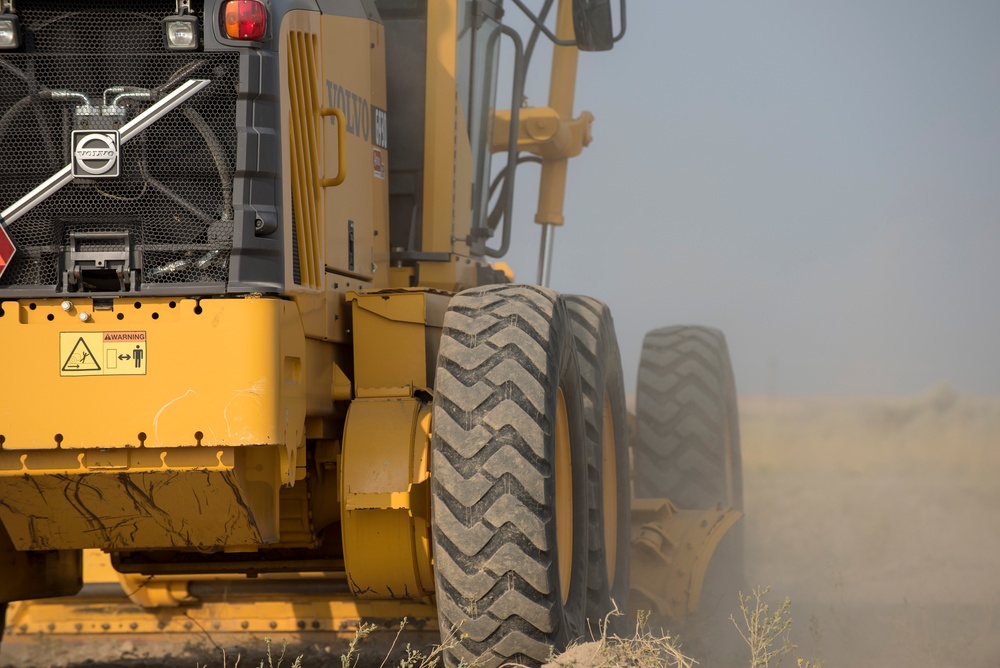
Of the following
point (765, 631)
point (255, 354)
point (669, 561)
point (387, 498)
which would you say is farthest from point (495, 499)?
point (669, 561)

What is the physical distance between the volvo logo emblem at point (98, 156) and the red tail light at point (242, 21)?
0.56m

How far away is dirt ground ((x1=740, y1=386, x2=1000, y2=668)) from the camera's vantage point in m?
7.99

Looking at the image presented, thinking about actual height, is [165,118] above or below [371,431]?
above

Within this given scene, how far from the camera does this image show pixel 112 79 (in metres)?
5.09

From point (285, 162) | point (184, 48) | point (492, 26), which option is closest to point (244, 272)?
point (285, 162)

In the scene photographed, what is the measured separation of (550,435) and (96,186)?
1900mm

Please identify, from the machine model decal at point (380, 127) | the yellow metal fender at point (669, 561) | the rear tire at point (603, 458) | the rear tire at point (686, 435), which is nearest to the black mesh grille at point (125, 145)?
the machine model decal at point (380, 127)

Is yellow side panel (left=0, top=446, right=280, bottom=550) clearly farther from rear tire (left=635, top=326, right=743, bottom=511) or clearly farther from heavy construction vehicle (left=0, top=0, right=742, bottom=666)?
rear tire (left=635, top=326, right=743, bottom=511)

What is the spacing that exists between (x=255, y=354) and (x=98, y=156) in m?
0.95

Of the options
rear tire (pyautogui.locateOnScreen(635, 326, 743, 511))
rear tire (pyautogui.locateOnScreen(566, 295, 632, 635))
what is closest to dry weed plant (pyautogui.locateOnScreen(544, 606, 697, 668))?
rear tire (pyautogui.locateOnScreen(566, 295, 632, 635))

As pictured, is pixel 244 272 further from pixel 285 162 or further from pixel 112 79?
pixel 112 79

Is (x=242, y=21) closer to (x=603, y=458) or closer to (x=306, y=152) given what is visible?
(x=306, y=152)

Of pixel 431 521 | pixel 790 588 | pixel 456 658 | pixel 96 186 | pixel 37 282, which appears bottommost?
pixel 790 588

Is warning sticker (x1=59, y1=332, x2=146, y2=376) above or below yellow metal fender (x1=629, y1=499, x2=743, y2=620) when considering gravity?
above
